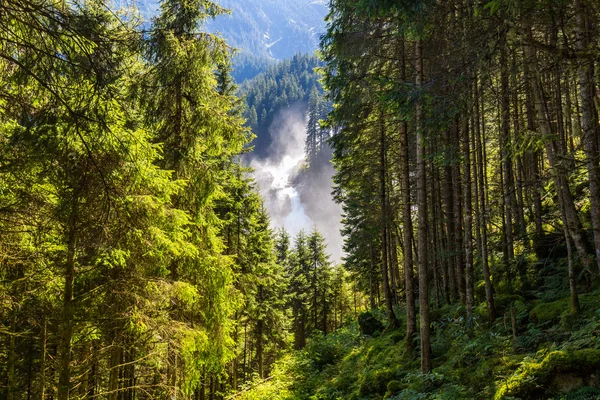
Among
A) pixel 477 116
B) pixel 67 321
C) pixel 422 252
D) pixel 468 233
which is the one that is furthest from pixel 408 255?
pixel 67 321

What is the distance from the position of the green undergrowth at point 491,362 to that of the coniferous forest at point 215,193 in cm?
5

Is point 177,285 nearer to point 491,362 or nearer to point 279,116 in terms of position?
point 491,362

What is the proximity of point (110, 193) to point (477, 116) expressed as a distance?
30.4 feet

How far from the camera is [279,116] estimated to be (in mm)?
153875

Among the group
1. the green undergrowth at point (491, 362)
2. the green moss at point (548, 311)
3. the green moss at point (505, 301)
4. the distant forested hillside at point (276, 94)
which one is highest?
the distant forested hillside at point (276, 94)

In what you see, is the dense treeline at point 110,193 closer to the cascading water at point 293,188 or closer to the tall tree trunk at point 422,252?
the tall tree trunk at point 422,252

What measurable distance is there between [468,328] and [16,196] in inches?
403

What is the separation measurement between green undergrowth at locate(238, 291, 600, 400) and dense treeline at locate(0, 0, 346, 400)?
4420mm

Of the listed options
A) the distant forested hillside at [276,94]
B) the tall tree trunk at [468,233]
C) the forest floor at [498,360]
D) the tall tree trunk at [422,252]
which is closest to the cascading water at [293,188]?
the distant forested hillside at [276,94]

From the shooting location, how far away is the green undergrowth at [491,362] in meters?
5.14

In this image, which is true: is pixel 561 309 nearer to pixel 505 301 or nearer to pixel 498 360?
pixel 498 360

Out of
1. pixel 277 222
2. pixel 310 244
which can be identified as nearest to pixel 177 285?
pixel 310 244

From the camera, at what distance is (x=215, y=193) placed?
995 centimetres

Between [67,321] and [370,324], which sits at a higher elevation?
[67,321]
